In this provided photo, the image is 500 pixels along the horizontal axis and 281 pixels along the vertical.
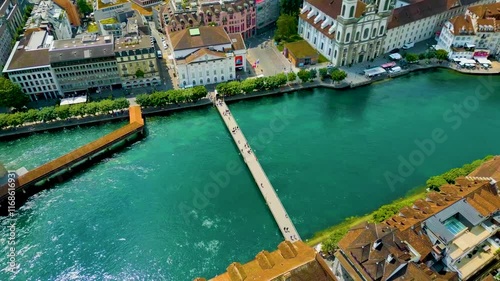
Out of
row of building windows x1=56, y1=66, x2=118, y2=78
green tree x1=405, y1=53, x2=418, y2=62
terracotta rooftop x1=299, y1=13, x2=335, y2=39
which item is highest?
terracotta rooftop x1=299, y1=13, x2=335, y2=39

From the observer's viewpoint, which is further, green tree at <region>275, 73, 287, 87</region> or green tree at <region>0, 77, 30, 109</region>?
green tree at <region>275, 73, 287, 87</region>

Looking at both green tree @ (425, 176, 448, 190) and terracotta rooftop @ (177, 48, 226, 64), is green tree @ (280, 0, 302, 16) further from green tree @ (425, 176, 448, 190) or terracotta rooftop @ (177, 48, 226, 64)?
green tree @ (425, 176, 448, 190)

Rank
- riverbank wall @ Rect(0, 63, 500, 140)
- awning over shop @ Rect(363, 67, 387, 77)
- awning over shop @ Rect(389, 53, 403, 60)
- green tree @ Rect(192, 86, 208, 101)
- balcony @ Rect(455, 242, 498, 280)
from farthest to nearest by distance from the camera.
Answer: awning over shop @ Rect(389, 53, 403, 60)
awning over shop @ Rect(363, 67, 387, 77)
green tree @ Rect(192, 86, 208, 101)
riverbank wall @ Rect(0, 63, 500, 140)
balcony @ Rect(455, 242, 498, 280)

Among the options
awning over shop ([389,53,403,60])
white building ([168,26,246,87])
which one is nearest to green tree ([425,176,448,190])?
awning over shop ([389,53,403,60])

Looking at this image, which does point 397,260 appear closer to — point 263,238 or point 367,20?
point 263,238

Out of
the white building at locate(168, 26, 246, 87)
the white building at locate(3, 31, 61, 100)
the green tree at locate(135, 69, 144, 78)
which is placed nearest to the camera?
the white building at locate(3, 31, 61, 100)

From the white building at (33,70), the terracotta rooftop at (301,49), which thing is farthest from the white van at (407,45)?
the white building at (33,70)

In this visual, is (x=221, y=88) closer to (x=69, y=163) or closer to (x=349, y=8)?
(x=69, y=163)
